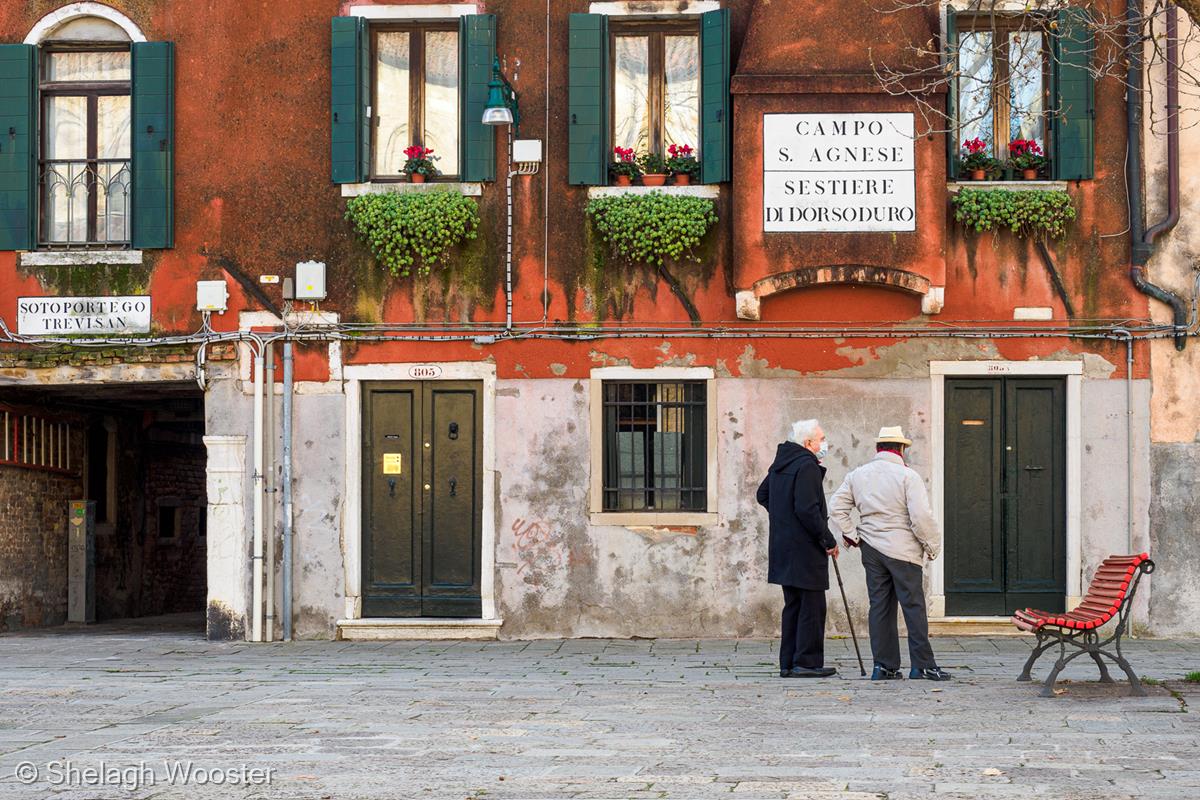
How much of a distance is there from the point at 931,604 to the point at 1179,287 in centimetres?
352

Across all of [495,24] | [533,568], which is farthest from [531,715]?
[495,24]

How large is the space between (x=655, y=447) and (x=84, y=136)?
6.11 metres

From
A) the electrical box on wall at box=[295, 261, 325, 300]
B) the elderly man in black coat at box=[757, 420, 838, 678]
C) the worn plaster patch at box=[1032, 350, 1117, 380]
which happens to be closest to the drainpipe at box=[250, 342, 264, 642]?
the electrical box on wall at box=[295, 261, 325, 300]

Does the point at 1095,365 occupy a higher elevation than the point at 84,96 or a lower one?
lower

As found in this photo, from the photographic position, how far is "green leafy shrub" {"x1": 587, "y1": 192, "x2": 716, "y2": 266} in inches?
601

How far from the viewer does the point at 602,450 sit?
15672 mm

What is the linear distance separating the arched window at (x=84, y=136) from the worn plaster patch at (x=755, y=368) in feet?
19.1

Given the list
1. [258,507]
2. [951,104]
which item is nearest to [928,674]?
[951,104]

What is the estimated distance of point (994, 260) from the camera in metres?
15.4

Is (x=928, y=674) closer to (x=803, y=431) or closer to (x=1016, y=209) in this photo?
(x=803, y=431)

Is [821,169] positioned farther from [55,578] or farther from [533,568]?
[55,578]

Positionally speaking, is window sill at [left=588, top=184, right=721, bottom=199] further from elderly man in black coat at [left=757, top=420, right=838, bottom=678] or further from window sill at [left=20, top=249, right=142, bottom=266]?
window sill at [left=20, top=249, right=142, bottom=266]

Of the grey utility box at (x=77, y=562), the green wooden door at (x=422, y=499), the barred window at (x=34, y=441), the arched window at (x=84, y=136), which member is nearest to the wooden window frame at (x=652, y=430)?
the green wooden door at (x=422, y=499)

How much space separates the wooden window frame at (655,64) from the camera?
15789 mm
